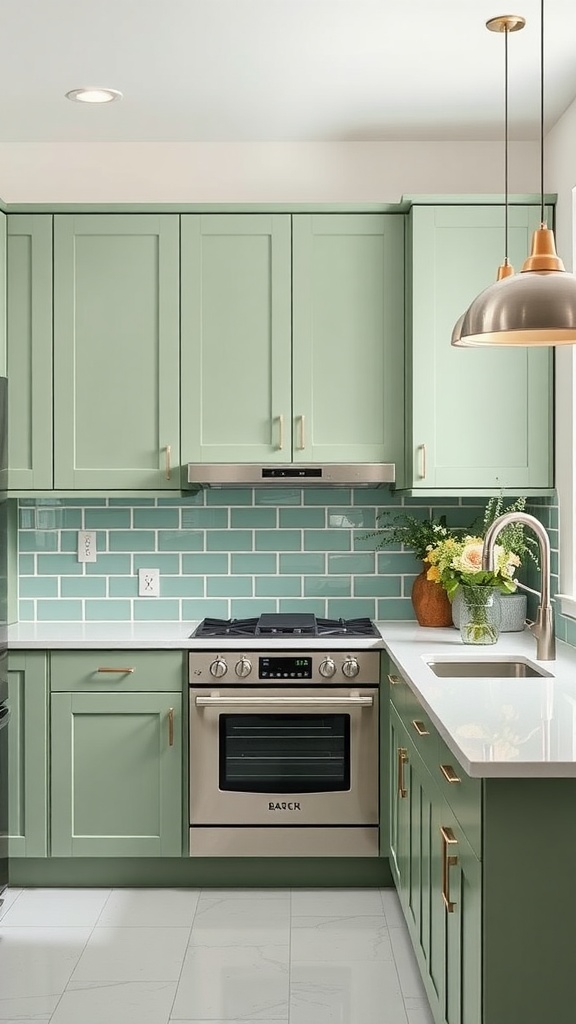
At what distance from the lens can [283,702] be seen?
12.0 feet

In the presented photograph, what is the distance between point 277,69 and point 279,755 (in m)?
2.32

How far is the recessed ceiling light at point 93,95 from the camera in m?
3.59

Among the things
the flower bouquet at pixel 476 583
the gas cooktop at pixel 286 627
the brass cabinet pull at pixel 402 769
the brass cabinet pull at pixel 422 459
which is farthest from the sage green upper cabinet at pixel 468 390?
the brass cabinet pull at pixel 402 769

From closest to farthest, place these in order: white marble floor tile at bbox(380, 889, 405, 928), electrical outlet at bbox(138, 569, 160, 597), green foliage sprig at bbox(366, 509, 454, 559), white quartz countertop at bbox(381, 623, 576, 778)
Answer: white quartz countertop at bbox(381, 623, 576, 778)
white marble floor tile at bbox(380, 889, 405, 928)
green foliage sprig at bbox(366, 509, 454, 559)
electrical outlet at bbox(138, 569, 160, 597)

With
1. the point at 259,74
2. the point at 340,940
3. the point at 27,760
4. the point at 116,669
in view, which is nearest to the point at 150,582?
the point at 116,669

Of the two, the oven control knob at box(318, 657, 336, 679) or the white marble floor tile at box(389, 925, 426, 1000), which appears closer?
the white marble floor tile at box(389, 925, 426, 1000)

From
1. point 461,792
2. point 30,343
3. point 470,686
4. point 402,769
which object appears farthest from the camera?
point 30,343

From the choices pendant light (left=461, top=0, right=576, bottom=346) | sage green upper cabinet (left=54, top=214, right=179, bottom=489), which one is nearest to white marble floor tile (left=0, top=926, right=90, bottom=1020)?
sage green upper cabinet (left=54, top=214, right=179, bottom=489)

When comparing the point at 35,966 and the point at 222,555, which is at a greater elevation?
the point at 222,555

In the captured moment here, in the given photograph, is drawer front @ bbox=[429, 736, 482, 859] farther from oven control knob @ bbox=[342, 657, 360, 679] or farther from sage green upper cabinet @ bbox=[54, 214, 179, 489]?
sage green upper cabinet @ bbox=[54, 214, 179, 489]

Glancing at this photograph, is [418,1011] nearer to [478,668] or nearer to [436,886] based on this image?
[436,886]

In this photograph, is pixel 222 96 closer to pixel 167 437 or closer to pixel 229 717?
pixel 167 437

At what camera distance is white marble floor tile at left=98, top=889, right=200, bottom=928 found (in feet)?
11.4

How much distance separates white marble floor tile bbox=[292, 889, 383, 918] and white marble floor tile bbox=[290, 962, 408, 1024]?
1.31 ft
